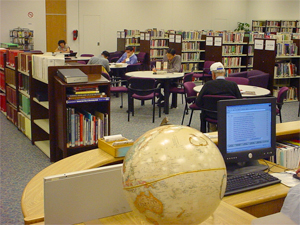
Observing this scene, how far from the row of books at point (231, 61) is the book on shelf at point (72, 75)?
839 centimetres

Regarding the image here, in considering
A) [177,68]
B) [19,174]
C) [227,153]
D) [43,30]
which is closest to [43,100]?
[19,174]

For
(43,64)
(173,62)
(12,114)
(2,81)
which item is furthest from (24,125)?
(173,62)

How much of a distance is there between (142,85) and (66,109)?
279cm

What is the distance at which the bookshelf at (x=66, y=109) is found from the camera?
13.6 ft

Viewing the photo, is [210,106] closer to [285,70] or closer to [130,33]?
[285,70]

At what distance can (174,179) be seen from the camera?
108 cm

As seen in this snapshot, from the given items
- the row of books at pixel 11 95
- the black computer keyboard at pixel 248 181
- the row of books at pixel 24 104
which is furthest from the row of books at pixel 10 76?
the black computer keyboard at pixel 248 181

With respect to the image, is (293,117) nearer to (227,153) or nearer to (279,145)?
(279,145)

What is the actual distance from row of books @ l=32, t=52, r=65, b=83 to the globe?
140 inches

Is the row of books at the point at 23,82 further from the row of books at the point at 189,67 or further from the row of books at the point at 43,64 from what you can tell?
the row of books at the point at 189,67

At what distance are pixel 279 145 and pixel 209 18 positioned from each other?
13.7 metres

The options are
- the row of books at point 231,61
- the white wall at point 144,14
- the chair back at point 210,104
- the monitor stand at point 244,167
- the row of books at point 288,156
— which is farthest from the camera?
the white wall at point 144,14

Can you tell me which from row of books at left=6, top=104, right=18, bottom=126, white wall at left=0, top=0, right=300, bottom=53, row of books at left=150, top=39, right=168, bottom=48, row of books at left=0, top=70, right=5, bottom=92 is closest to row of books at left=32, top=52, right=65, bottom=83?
row of books at left=6, top=104, right=18, bottom=126

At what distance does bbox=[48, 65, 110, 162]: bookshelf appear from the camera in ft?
13.6
